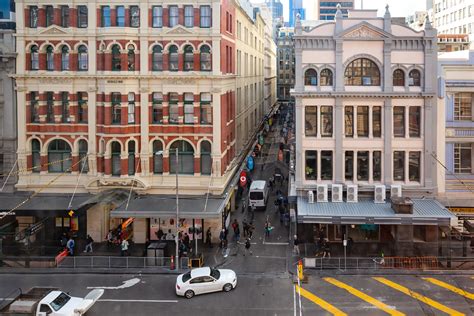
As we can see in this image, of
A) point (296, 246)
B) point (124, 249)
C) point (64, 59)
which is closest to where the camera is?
point (124, 249)

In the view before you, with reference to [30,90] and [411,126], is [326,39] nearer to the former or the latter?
[411,126]

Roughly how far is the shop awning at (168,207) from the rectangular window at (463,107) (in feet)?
61.6

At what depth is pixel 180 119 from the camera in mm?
43594

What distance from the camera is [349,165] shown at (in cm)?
4203

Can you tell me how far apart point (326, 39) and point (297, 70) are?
314cm

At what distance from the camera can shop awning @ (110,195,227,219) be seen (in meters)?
39.7

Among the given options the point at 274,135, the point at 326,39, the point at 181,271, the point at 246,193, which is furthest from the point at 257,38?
the point at 181,271

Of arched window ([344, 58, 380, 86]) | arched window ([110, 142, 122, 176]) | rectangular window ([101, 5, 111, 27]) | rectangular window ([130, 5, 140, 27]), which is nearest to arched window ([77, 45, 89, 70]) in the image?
rectangular window ([101, 5, 111, 27])

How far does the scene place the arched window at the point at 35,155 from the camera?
148 feet

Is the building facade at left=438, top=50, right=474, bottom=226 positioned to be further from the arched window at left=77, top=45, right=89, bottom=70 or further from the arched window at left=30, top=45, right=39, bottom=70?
the arched window at left=30, top=45, right=39, bottom=70

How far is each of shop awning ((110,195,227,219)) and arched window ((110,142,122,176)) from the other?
261 centimetres

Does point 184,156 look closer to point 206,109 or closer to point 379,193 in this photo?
point 206,109

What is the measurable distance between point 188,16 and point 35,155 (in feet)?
54.6

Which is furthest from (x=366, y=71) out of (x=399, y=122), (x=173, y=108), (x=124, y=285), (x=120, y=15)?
(x=124, y=285)
